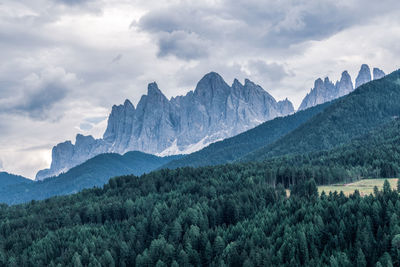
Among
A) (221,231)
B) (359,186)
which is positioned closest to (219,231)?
(221,231)

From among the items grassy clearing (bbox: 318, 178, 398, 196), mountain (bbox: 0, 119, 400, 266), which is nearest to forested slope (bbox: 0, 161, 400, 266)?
mountain (bbox: 0, 119, 400, 266)

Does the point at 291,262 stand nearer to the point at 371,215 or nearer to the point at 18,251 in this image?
the point at 371,215

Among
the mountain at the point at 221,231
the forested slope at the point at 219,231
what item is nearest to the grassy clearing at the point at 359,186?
the forested slope at the point at 219,231

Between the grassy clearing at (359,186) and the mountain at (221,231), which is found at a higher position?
the grassy clearing at (359,186)

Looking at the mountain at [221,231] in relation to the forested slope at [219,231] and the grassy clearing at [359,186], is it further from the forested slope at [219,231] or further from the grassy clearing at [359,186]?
the grassy clearing at [359,186]

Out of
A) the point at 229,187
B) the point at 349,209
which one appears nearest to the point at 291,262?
the point at 349,209

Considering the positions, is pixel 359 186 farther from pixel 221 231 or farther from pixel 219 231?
pixel 219 231

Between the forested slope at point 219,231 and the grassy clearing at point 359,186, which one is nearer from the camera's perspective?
the forested slope at point 219,231

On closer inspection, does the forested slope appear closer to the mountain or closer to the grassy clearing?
the mountain

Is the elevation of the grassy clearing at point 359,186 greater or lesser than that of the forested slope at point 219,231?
greater

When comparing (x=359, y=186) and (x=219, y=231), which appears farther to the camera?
(x=359, y=186)

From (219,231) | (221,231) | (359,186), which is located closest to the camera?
(221,231)

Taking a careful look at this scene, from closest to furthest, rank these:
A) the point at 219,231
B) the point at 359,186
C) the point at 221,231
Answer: the point at 221,231 < the point at 219,231 < the point at 359,186

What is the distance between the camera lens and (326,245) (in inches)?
4481
